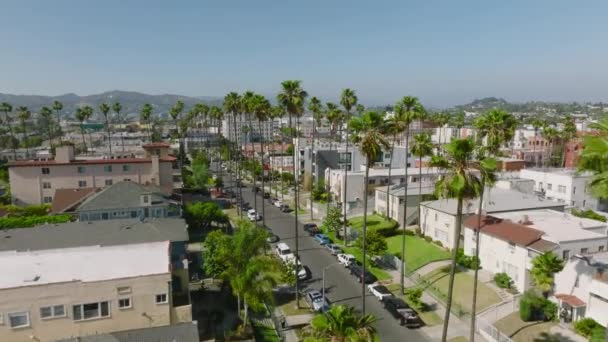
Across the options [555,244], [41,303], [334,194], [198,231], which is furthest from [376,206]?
[41,303]

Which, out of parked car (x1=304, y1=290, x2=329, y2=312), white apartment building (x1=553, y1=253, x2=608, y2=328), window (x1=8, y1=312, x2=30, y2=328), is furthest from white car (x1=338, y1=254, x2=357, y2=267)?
window (x1=8, y1=312, x2=30, y2=328)

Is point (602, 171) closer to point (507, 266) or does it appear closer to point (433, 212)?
point (507, 266)

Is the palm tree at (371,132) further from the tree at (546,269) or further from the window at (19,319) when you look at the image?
the window at (19,319)

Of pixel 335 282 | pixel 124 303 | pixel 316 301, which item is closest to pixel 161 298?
pixel 124 303

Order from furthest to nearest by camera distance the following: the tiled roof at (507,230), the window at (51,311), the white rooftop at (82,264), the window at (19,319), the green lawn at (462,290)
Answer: the tiled roof at (507,230) → the green lawn at (462,290) → the white rooftop at (82,264) → the window at (51,311) → the window at (19,319)

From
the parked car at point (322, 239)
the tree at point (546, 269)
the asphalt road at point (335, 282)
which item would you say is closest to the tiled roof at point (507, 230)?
the tree at point (546, 269)

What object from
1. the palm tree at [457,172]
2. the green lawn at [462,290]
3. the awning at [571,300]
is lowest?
the green lawn at [462,290]
